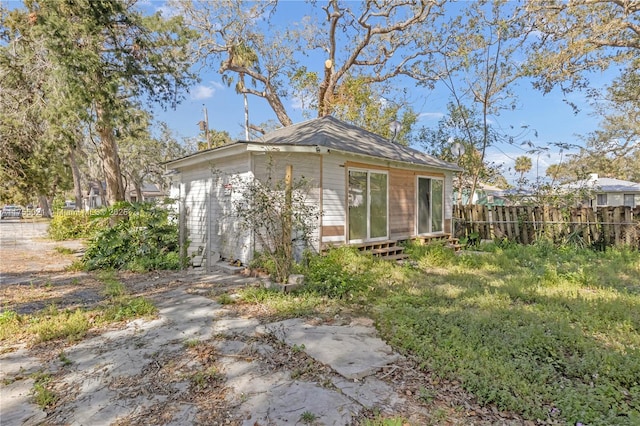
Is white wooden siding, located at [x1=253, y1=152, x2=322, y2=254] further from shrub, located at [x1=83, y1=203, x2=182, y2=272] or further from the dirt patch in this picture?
the dirt patch

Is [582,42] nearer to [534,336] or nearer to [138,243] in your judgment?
[534,336]

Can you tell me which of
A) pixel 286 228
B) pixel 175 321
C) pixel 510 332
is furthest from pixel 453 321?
pixel 175 321

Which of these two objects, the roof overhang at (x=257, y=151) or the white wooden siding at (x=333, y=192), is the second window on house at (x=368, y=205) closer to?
the white wooden siding at (x=333, y=192)

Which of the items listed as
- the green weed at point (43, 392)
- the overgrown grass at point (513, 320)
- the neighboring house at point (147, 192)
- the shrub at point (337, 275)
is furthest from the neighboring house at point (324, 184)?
the neighboring house at point (147, 192)

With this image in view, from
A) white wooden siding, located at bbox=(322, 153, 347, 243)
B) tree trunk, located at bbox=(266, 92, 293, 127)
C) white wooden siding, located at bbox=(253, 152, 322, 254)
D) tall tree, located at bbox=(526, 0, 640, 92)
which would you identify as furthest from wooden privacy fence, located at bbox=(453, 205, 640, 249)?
tree trunk, located at bbox=(266, 92, 293, 127)

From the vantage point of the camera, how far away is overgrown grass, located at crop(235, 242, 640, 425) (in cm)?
252

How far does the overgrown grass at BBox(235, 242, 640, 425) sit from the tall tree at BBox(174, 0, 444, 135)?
1113cm

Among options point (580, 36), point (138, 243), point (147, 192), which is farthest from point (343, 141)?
point (147, 192)

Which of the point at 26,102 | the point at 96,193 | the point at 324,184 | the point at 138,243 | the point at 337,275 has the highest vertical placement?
the point at 26,102

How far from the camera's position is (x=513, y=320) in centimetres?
398

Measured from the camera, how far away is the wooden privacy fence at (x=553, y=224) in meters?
8.98

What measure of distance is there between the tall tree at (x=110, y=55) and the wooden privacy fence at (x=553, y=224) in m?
10.4

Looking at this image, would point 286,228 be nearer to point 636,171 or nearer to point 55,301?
point 55,301

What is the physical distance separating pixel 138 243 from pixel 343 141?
541 centimetres
